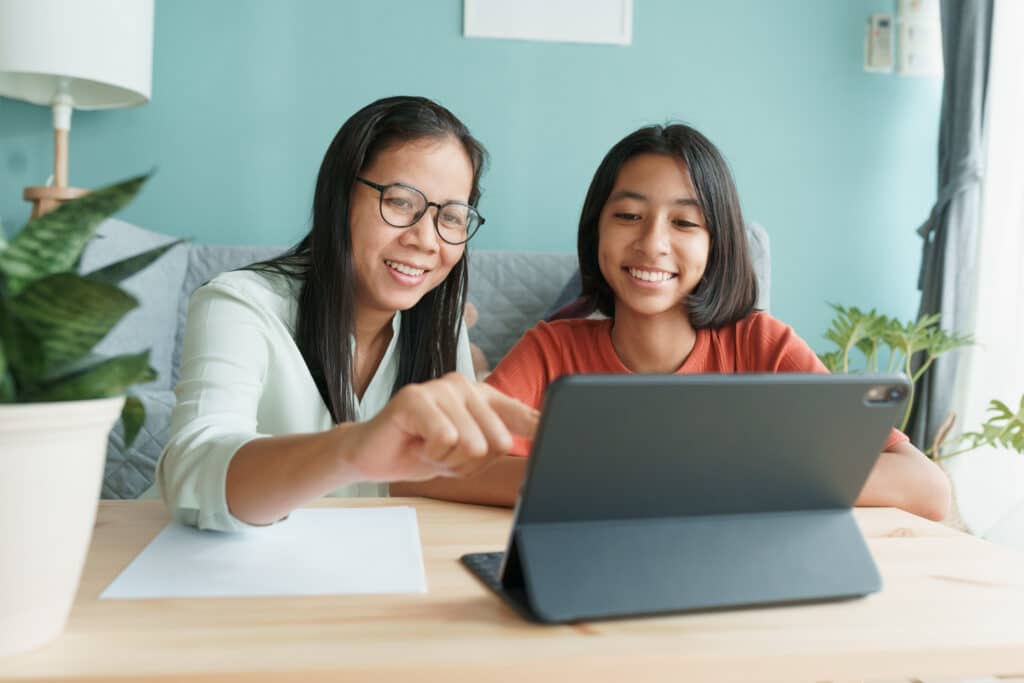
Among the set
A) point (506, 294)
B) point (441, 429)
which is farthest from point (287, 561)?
point (506, 294)

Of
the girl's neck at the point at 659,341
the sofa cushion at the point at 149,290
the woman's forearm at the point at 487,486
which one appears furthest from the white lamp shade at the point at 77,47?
the woman's forearm at the point at 487,486

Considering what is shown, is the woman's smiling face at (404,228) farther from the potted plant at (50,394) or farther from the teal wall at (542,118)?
the teal wall at (542,118)

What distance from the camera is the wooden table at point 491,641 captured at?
0.47 metres

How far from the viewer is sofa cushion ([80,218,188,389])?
2.25 meters

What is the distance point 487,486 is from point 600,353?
0.64 meters

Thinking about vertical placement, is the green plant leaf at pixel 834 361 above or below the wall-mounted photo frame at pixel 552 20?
below

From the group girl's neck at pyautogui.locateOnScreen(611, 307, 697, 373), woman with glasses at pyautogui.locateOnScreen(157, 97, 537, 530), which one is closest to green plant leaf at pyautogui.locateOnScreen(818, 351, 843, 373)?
girl's neck at pyautogui.locateOnScreen(611, 307, 697, 373)

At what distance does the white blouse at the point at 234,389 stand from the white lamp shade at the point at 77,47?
1.47 metres

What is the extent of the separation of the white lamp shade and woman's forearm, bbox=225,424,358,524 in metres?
1.99

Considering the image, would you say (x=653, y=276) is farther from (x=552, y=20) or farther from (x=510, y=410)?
(x=552, y=20)

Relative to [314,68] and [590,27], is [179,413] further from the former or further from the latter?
[590,27]

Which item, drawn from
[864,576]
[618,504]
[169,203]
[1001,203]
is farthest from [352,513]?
[1001,203]

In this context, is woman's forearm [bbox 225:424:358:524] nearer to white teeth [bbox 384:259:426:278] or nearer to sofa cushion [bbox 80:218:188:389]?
white teeth [bbox 384:259:426:278]

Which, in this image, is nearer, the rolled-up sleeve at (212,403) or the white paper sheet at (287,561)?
the white paper sheet at (287,561)
